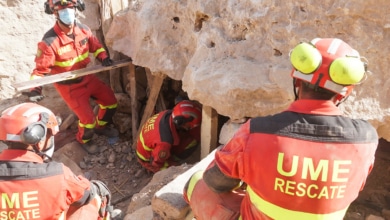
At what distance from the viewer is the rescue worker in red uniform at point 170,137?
5047mm

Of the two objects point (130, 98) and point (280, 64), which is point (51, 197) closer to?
point (280, 64)

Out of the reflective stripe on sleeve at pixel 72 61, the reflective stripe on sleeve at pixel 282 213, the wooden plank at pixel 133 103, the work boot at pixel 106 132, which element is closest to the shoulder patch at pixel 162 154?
the wooden plank at pixel 133 103

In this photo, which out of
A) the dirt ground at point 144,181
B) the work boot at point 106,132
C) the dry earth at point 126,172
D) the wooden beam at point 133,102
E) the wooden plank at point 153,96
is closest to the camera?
the dirt ground at point 144,181

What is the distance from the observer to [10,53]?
5.88m

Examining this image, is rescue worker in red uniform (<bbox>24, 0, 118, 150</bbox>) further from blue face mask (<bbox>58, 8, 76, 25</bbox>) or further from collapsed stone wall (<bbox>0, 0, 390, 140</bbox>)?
collapsed stone wall (<bbox>0, 0, 390, 140</bbox>)

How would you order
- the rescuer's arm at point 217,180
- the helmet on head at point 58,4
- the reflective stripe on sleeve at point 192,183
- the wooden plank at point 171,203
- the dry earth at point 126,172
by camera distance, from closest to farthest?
the rescuer's arm at point 217,180
the reflective stripe on sleeve at point 192,183
the wooden plank at point 171,203
the dry earth at point 126,172
the helmet on head at point 58,4

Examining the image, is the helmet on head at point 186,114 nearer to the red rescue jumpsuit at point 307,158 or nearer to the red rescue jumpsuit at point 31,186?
the red rescue jumpsuit at point 31,186

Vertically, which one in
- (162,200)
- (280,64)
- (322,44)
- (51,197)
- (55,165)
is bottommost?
(162,200)

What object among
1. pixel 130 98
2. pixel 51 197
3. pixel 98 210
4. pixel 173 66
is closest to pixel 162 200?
pixel 98 210

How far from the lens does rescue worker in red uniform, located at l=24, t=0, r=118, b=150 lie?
17.2 feet

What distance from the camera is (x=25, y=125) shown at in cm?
283

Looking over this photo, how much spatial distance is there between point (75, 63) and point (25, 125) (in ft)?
9.47

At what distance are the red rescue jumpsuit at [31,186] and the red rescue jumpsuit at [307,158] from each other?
1379 millimetres

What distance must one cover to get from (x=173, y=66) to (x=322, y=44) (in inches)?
117
